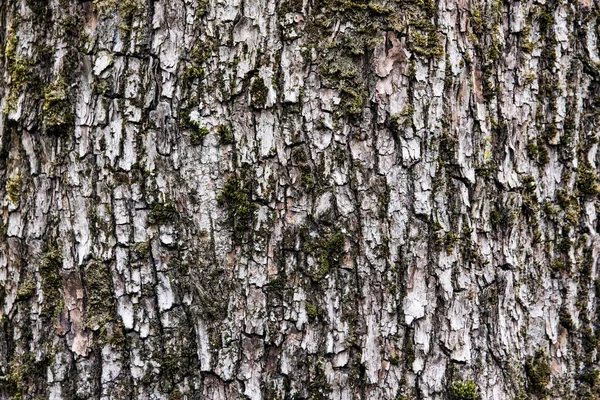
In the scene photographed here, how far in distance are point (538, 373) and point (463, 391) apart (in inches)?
12.8

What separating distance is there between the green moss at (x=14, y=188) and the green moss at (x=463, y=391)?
5.26 feet

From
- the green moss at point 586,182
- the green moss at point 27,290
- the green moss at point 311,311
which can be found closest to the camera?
the green moss at point 311,311

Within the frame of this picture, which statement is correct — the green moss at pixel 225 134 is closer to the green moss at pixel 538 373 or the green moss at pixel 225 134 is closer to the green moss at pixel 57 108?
the green moss at pixel 57 108

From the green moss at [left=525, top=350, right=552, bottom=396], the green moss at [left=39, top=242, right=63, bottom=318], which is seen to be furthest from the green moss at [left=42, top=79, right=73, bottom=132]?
the green moss at [left=525, top=350, right=552, bottom=396]

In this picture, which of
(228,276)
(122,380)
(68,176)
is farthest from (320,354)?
(68,176)

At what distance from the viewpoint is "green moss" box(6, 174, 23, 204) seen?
6.14 ft

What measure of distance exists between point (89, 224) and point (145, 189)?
0.74ft

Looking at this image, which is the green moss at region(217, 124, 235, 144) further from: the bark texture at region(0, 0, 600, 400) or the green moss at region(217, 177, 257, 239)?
the green moss at region(217, 177, 257, 239)

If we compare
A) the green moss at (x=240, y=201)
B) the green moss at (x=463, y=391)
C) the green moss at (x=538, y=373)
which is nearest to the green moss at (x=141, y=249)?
the green moss at (x=240, y=201)

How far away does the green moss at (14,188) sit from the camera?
187cm

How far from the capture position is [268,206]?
1692 mm

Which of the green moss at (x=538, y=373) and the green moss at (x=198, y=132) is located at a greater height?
the green moss at (x=198, y=132)

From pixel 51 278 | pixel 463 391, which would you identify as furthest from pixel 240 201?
A: pixel 463 391

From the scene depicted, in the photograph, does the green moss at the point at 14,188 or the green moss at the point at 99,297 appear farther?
the green moss at the point at 14,188
